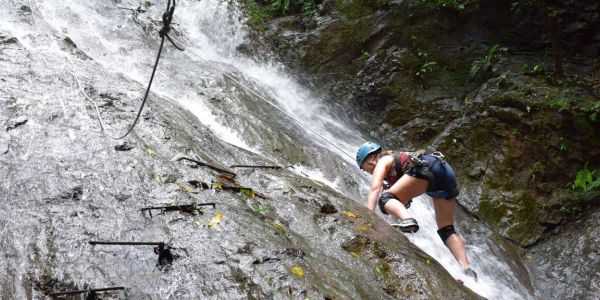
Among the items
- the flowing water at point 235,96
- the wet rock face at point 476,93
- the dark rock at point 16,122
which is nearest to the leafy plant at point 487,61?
the wet rock face at point 476,93

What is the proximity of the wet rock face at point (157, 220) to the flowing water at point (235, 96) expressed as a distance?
458 millimetres

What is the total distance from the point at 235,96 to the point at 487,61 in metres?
5.41

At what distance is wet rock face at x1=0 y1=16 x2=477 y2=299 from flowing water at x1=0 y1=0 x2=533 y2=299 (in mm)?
458

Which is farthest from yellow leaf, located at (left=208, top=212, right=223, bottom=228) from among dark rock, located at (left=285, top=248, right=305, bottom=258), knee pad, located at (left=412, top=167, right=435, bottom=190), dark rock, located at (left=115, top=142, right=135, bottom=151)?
knee pad, located at (left=412, top=167, right=435, bottom=190)

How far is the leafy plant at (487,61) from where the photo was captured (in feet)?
32.5

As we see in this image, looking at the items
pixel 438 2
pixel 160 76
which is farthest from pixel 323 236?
pixel 438 2

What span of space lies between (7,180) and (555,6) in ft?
34.4

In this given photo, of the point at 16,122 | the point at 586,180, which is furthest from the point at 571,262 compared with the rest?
the point at 16,122

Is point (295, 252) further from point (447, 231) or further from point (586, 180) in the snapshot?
point (586, 180)

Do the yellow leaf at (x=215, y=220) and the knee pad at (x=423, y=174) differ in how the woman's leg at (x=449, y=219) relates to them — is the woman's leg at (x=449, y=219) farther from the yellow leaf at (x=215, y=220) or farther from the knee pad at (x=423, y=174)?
the yellow leaf at (x=215, y=220)

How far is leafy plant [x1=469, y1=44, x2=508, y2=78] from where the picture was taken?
32.5 feet

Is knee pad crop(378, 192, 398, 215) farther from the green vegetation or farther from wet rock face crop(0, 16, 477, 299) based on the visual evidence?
the green vegetation

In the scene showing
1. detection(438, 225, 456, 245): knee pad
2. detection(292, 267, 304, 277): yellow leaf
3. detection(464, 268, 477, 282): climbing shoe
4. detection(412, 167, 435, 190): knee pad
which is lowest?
detection(464, 268, 477, 282): climbing shoe

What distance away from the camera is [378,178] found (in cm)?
473
